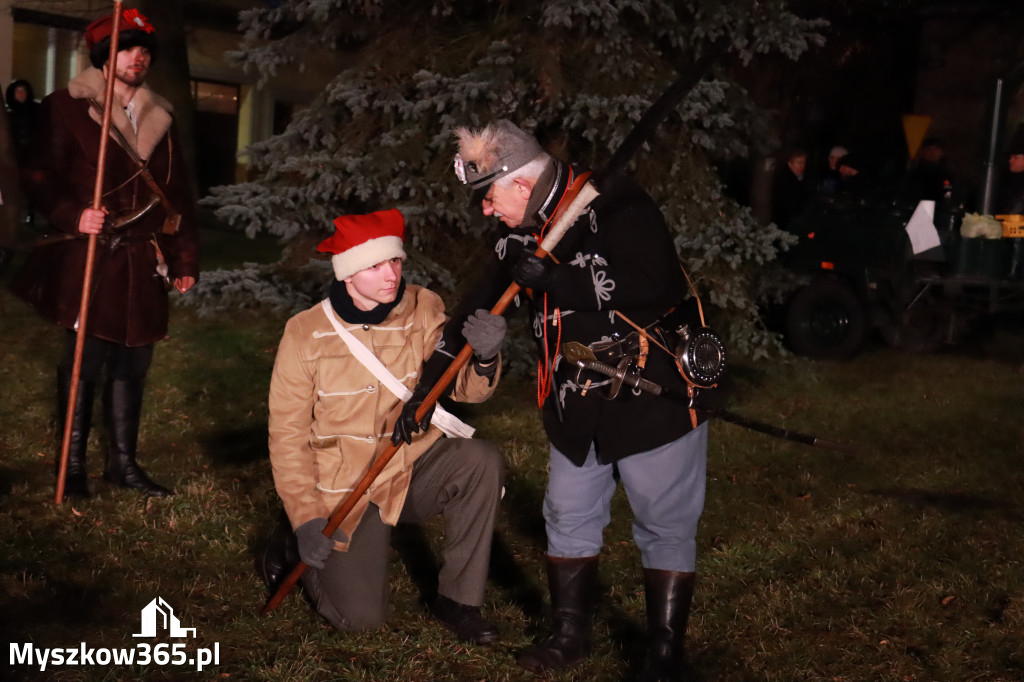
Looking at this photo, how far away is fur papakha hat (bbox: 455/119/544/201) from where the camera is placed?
4.08 metres

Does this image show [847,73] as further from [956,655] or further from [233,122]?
[956,655]

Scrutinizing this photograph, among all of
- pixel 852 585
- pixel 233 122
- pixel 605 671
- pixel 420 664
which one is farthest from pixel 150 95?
pixel 233 122

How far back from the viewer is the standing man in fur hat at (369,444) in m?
4.61

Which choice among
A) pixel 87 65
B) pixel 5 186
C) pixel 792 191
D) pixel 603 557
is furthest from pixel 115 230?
pixel 87 65

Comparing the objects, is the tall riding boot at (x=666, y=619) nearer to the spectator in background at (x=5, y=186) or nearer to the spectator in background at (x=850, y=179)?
the spectator in background at (x=5, y=186)

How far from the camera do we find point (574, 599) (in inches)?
176

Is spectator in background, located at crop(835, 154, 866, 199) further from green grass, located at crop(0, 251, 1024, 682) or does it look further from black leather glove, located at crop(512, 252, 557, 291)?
black leather glove, located at crop(512, 252, 557, 291)

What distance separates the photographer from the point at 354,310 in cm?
470

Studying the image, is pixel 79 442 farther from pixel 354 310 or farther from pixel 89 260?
pixel 354 310

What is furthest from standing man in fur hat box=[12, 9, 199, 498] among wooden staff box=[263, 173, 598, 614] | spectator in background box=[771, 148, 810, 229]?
spectator in background box=[771, 148, 810, 229]

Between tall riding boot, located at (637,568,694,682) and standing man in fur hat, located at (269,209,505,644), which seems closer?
tall riding boot, located at (637,568,694,682)

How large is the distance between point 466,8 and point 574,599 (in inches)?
227

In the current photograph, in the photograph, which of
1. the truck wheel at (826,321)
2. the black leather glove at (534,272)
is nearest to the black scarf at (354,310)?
the black leather glove at (534,272)

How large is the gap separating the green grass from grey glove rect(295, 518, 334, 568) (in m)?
0.34
